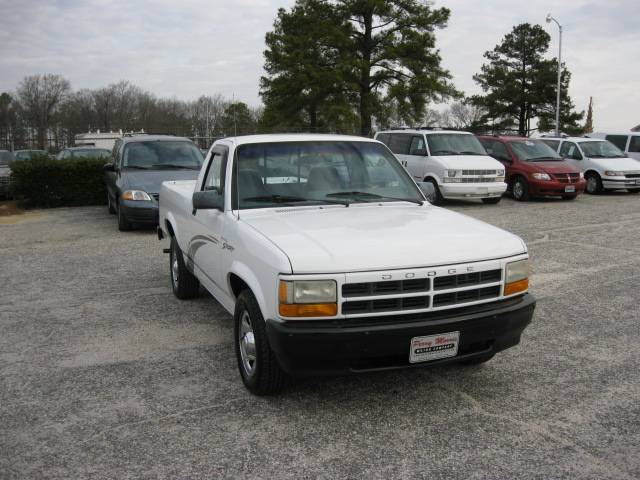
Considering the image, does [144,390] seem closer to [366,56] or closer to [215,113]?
[366,56]

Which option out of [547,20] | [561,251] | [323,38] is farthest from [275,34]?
[561,251]

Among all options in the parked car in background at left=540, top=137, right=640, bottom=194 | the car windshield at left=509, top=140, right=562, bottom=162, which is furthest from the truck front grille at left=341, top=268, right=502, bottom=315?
the parked car in background at left=540, top=137, right=640, bottom=194

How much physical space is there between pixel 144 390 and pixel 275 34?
3988 centimetres

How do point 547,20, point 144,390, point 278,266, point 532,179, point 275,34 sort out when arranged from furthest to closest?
1. point 275,34
2. point 547,20
3. point 532,179
4. point 144,390
5. point 278,266

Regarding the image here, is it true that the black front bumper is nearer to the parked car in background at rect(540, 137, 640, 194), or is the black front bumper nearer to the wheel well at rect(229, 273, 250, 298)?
the wheel well at rect(229, 273, 250, 298)

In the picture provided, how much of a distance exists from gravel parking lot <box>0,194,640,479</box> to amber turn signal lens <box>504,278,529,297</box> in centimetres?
72

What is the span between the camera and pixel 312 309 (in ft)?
11.8

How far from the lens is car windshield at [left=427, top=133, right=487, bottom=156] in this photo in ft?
52.0

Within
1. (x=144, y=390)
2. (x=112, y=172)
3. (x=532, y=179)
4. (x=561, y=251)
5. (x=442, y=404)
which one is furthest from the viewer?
(x=532, y=179)

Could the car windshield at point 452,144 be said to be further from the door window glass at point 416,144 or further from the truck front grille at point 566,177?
the truck front grille at point 566,177

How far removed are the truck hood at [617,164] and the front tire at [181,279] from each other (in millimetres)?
15515

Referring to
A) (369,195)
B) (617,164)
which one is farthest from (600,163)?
(369,195)

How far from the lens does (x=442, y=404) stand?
4090 millimetres

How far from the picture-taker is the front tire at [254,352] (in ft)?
12.9
